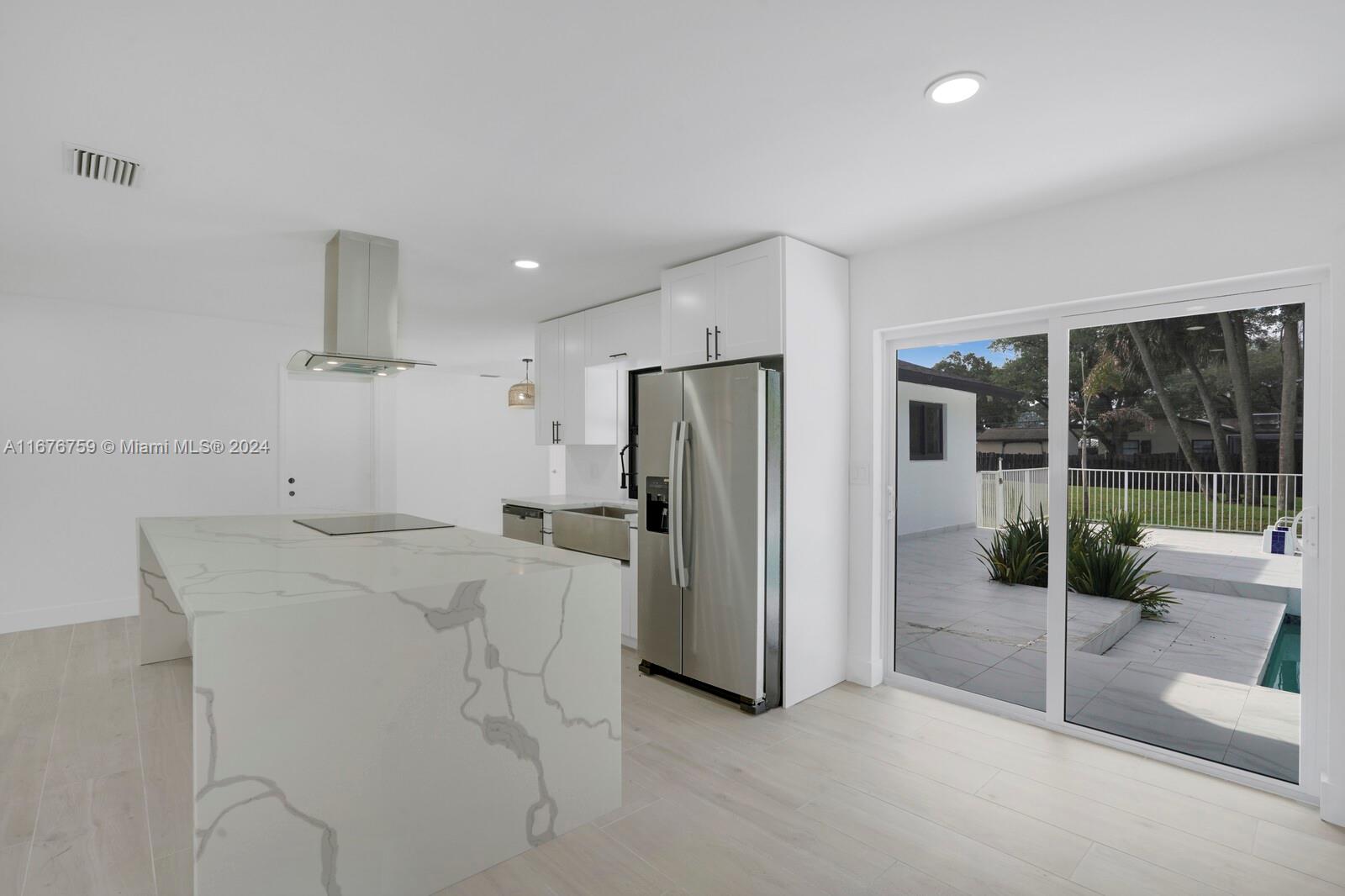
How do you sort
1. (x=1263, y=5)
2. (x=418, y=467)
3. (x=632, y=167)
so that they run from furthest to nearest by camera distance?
(x=418, y=467), (x=632, y=167), (x=1263, y=5)

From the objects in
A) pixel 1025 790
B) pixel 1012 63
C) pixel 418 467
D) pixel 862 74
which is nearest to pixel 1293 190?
pixel 1012 63

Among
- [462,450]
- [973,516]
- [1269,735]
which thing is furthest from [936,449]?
[462,450]

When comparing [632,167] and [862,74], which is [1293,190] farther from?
[632,167]

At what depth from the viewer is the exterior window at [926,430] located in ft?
11.6

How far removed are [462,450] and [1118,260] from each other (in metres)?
7.04

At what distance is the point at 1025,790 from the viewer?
2484 millimetres

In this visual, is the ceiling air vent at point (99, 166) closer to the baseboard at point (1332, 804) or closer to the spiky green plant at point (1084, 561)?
the spiky green plant at point (1084, 561)

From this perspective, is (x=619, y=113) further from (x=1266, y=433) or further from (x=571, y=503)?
(x=571, y=503)

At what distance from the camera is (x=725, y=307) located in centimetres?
352

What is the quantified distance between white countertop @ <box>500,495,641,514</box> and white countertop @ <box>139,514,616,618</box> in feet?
5.54

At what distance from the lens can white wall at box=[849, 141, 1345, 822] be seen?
7.52ft

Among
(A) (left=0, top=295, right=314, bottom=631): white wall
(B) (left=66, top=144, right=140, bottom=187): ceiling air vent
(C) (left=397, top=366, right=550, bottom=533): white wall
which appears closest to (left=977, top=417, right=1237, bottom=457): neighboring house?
(B) (left=66, top=144, right=140, bottom=187): ceiling air vent

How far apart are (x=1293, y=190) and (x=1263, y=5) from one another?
110cm

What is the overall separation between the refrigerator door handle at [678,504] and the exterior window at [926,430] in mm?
1243
